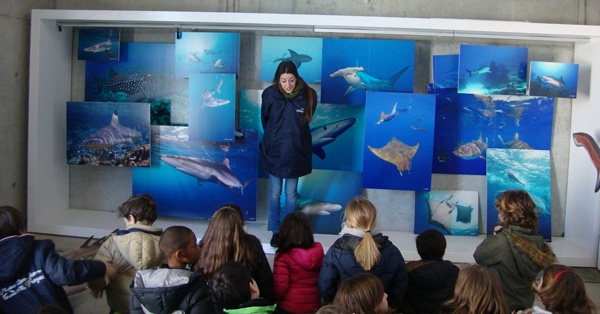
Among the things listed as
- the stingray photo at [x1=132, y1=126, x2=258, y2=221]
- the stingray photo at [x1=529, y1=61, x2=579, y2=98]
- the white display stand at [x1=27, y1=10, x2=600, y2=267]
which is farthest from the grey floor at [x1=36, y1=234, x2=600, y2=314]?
the stingray photo at [x1=529, y1=61, x2=579, y2=98]

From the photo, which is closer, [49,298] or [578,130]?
[49,298]

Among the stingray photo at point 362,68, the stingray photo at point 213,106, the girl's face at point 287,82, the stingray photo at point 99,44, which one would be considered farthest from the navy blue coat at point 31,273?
the stingray photo at point 99,44

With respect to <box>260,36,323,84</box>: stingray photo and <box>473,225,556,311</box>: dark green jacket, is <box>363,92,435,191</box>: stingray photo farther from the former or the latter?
<box>473,225,556,311</box>: dark green jacket

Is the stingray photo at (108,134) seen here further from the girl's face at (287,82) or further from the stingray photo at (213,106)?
the girl's face at (287,82)

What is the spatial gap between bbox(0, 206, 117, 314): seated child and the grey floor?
4.06 ft

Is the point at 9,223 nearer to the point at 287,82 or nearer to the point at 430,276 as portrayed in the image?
the point at 430,276

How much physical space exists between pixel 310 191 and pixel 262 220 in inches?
25.6

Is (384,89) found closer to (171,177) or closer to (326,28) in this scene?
(326,28)

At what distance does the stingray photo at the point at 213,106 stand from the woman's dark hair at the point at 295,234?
249 cm

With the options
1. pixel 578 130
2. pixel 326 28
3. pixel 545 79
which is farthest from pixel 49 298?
pixel 578 130

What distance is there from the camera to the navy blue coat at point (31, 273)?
11.3 ft

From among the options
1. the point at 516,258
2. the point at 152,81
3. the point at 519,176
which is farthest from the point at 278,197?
the point at 516,258

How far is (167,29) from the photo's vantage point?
22.4ft

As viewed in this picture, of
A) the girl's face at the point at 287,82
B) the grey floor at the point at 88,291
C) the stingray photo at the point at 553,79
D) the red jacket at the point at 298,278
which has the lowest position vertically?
the grey floor at the point at 88,291
